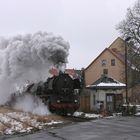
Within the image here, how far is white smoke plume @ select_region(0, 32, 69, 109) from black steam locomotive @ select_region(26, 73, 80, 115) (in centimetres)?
308

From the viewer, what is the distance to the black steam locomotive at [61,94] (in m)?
35.5

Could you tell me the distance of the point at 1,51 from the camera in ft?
157

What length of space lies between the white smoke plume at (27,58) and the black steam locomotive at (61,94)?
3078 mm

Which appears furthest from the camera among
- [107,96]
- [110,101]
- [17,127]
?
[107,96]

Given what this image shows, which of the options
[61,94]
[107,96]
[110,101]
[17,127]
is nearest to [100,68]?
[107,96]

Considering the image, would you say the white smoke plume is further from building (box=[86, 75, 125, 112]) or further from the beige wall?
the beige wall

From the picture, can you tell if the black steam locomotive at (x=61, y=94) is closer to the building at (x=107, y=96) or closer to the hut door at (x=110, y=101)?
the building at (x=107, y=96)

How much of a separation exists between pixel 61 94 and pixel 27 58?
7.97m

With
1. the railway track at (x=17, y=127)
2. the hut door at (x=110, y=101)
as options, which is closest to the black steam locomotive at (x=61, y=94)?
the railway track at (x=17, y=127)

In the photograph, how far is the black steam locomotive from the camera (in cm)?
3553

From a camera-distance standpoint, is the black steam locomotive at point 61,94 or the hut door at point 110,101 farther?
→ the hut door at point 110,101

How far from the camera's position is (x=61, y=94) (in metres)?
35.9

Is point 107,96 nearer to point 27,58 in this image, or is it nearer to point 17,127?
point 27,58

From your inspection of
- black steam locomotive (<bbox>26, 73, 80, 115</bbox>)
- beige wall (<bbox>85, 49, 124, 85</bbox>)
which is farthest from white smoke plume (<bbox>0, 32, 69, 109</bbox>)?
beige wall (<bbox>85, 49, 124, 85</bbox>)
